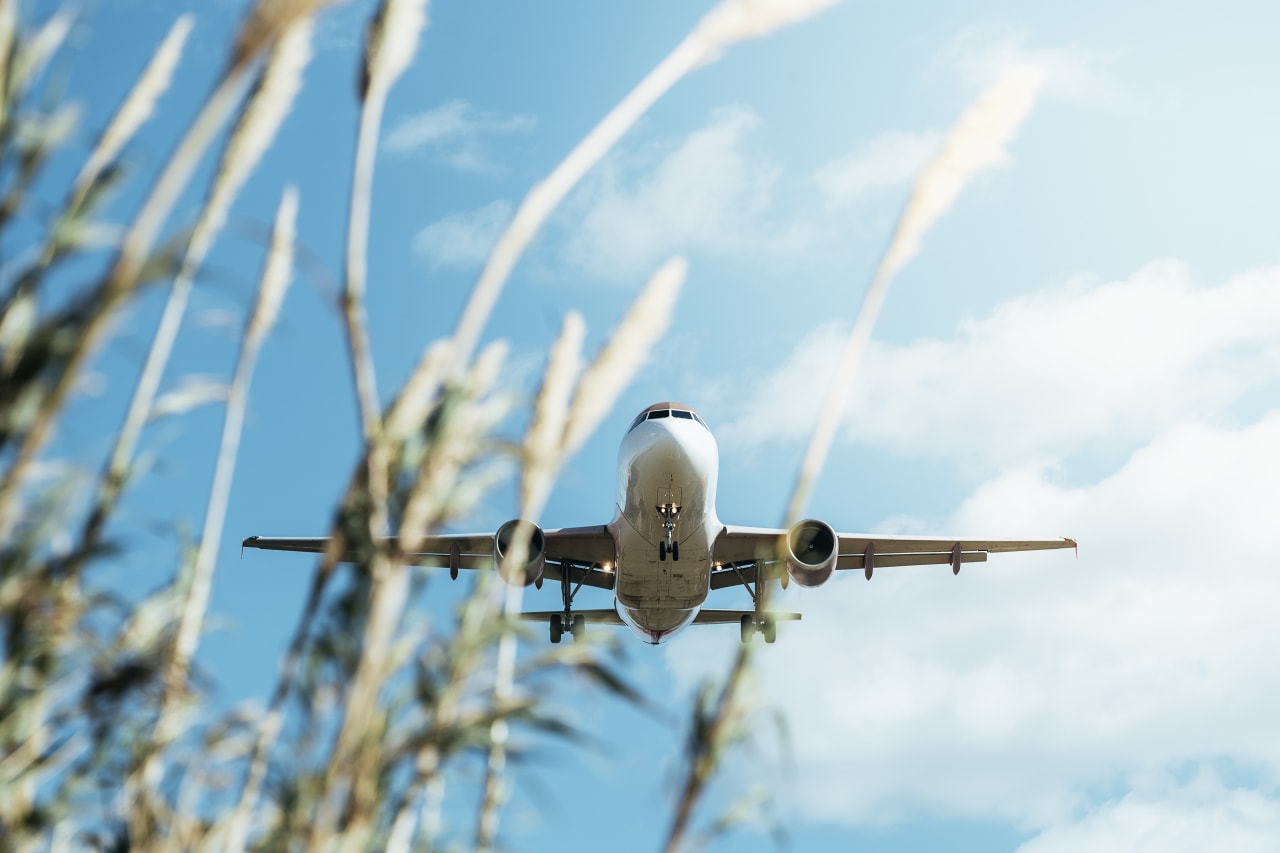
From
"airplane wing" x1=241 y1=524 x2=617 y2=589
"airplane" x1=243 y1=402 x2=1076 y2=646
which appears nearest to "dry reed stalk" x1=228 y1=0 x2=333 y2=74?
"airplane" x1=243 y1=402 x2=1076 y2=646

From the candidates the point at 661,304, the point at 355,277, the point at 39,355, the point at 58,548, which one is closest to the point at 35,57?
the point at 39,355

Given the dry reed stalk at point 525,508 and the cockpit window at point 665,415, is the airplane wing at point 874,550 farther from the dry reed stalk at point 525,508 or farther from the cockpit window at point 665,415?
the dry reed stalk at point 525,508

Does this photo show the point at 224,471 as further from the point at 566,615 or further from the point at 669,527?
the point at 566,615

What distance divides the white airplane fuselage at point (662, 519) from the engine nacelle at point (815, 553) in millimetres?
1523

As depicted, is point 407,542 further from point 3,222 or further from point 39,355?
point 3,222

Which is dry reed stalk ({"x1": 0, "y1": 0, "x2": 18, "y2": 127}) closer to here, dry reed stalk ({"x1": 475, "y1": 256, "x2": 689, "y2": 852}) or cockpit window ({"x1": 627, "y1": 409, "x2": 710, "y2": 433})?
dry reed stalk ({"x1": 475, "y1": 256, "x2": 689, "y2": 852})

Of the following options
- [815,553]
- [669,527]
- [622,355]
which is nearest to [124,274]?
[622,355]

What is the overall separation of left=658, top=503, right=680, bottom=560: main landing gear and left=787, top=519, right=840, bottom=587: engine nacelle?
2.09 metres

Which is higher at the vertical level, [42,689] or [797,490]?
[797,490]

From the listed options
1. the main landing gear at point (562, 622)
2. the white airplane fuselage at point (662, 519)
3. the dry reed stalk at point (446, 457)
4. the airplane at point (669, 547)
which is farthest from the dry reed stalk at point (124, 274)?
the main landing gear at point (562, 622)

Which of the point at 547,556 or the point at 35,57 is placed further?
the point at 547,556

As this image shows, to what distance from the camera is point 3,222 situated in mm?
3203

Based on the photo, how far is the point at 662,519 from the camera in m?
17.4

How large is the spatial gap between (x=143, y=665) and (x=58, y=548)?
1.67 feet
